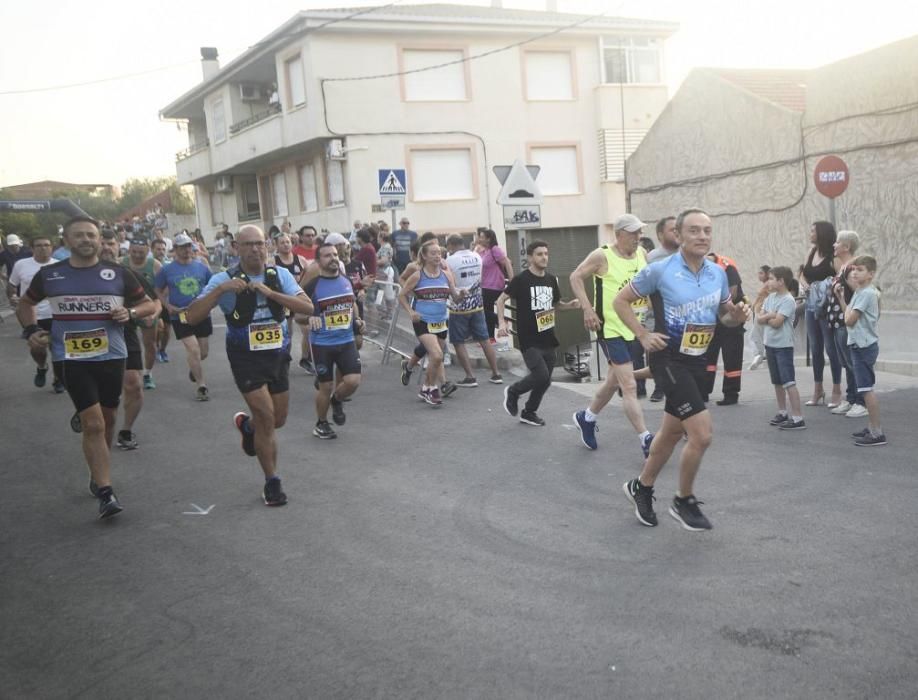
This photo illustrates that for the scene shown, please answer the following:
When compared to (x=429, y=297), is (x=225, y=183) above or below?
above

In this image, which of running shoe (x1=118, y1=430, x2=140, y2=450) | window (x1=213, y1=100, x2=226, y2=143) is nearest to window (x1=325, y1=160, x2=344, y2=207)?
window (x1=213, y1=100, x2=226, y2=143)

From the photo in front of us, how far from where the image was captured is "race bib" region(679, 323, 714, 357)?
541cm

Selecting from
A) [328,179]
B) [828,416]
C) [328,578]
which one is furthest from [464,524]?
[328,179]

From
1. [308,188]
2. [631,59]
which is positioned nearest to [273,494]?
[308,188]

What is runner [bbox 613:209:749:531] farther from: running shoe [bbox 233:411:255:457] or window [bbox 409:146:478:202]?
window [bbox 409:146:478:202]

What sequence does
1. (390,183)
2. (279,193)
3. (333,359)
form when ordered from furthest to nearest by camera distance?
(279,193) < (390,183) < (333,359)

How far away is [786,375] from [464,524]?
4267 millimetres

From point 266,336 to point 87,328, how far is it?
1.21 metres

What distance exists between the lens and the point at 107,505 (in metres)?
5.93

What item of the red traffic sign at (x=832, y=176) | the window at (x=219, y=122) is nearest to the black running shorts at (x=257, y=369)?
the red traffic sign at (x=832, y=176)

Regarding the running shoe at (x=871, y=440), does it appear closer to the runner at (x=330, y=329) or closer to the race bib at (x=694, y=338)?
the race bib at (x=694, y=338)

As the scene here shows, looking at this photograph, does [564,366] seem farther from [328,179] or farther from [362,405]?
[328,179]

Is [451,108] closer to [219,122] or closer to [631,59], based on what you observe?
[631,59]

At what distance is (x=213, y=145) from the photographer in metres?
35.5
